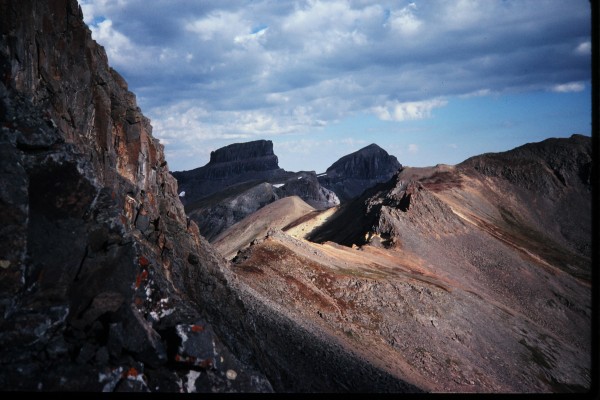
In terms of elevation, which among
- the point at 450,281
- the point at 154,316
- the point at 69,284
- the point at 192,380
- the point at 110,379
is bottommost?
the point at 450,281

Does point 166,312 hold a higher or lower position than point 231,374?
higher

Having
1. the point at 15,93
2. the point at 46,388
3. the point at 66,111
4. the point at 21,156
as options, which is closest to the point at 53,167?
the point at 21,156

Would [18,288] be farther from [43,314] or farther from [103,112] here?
[103,112]

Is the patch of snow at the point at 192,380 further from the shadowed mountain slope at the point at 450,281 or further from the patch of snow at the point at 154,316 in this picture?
the shadowed mountain slope at the point at 450,281

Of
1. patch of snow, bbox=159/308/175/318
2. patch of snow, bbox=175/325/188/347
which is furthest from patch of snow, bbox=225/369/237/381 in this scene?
patch of snow, bbox=159/308/175/318

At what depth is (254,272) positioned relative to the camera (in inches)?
1342

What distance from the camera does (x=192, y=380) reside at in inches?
388

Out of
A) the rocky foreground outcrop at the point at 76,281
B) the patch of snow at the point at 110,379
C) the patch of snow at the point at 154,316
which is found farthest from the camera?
the patch of snow at the point at 154,316

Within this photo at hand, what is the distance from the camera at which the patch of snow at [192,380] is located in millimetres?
9688

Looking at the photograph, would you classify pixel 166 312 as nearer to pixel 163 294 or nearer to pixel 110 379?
pixel 163 294

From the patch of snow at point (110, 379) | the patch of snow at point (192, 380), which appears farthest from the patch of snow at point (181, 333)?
the patch of snow at point (110, 379)

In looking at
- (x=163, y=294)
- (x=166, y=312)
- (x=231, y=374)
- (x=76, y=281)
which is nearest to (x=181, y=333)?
(x=166, y=312)

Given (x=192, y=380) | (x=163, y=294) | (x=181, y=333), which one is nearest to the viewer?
(x=192, y=380)

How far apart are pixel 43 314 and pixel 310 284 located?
27.7 m
